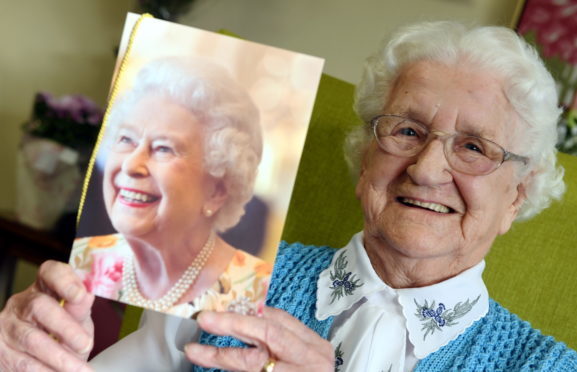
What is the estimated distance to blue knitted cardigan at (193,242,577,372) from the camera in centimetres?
111

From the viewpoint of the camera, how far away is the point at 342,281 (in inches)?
45.9

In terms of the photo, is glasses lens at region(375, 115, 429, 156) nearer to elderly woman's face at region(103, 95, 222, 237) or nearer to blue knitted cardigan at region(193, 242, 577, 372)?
blue knitted cardigan at region(193, 242, 577, 372)

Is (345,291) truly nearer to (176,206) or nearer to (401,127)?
(401,127)

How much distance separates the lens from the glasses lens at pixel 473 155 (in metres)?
1.07

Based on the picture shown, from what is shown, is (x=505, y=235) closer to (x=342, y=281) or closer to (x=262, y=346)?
(x=342, y=281)

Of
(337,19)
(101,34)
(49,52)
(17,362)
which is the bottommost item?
(17,362)

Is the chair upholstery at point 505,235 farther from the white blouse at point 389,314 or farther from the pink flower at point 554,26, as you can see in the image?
the pink flower at point 554,26

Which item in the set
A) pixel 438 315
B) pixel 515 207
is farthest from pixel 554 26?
pixel 438 315

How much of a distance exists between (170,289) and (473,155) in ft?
1.78

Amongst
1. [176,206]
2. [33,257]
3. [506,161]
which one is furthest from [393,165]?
[33,257]

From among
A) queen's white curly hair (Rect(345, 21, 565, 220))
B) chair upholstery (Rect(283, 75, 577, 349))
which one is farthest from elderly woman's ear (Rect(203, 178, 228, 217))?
chair upholstery (Rect(283, 75, 577, 349))

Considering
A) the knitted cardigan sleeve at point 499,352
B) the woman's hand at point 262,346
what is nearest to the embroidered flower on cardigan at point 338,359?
the knitted cardigan sleeve at point 499,352

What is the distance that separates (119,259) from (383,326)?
49 centimetres

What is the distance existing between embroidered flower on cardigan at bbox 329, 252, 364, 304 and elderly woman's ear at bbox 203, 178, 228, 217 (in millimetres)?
417
